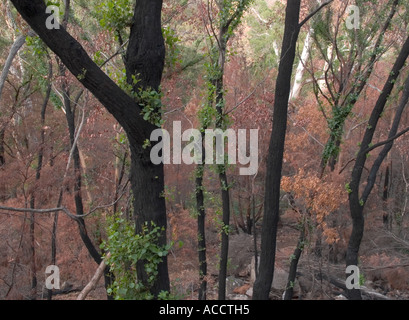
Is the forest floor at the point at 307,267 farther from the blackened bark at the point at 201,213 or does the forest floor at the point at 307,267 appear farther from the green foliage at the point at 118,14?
the green foliage at the point at 118,14

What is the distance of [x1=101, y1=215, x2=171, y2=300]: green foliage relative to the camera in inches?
190

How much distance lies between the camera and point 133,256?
15.6ft

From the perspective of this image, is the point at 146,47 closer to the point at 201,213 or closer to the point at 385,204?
the point at 201,213

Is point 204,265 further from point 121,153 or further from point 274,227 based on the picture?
point 274,227

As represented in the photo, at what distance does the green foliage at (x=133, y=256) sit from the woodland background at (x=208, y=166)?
10.4 feet

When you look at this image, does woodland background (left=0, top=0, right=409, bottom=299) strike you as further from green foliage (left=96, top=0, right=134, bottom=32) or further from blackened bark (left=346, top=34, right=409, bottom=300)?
green foliage (left=96, top=0, right=134, bottom=32)

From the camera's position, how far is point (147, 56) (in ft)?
16.2

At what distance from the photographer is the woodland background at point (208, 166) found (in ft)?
36.6

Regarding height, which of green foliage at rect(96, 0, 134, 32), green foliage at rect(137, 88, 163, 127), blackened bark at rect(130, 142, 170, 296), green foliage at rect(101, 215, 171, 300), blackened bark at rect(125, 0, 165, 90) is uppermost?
green foliage at rect(96, 0, 134, 32)

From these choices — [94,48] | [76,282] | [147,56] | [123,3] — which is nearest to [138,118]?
[147,56]

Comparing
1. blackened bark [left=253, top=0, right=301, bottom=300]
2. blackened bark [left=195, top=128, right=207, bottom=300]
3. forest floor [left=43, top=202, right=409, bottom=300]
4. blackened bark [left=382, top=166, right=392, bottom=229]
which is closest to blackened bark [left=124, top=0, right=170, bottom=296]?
blackened bark [left=253, top=0, right=301, bottom=300]

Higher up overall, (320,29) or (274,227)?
(320,29)

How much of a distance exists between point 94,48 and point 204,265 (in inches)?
289

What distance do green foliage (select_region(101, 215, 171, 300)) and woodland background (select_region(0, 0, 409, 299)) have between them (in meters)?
3.17
